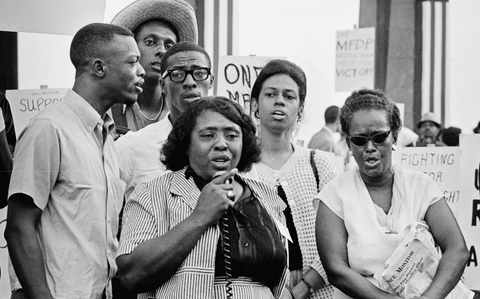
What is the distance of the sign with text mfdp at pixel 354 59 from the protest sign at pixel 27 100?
1917mm

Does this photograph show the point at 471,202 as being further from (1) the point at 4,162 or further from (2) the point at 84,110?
(1) the point at 4,162

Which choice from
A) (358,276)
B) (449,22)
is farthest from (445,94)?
(358,276)

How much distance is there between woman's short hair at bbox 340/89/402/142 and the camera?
3.56 meters

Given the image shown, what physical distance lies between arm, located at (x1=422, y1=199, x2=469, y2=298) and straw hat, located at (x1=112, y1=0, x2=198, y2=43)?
5.70ft

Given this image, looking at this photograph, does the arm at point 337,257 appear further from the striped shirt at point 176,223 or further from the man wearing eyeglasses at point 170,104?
the man wearing eyeglasses at point 170,104

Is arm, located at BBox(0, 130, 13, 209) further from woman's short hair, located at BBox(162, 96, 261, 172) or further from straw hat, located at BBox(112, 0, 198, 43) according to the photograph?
straw hat, located at BBox(112, 0, 198, 43)

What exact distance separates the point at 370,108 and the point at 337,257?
2.21ft

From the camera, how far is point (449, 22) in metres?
4.94

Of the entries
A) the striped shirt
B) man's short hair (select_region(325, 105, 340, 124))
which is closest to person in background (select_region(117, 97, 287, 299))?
the striped shirt

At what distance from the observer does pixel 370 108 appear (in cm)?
356

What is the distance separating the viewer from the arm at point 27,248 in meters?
2.91

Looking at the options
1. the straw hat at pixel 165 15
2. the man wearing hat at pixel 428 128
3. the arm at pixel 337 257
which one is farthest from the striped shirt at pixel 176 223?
the man wearing hat at pixel 428 128

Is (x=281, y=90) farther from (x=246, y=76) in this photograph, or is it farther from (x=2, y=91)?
(x=2, y=91)

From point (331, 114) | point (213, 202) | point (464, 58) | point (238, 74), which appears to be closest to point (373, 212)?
point (213, 202)
